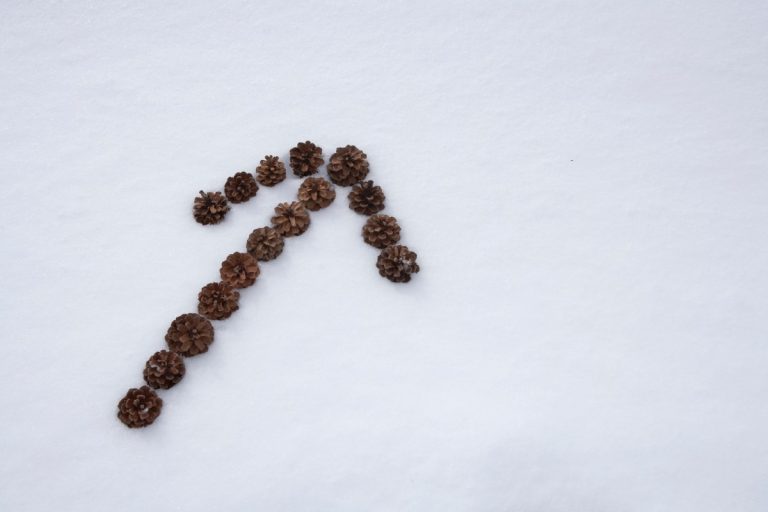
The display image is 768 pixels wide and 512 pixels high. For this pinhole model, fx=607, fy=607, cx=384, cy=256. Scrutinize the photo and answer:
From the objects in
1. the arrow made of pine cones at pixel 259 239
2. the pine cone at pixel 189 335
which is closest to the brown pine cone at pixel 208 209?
the arrow made of pine cones at pixel 259 239

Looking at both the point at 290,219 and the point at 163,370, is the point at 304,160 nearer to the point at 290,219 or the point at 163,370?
the point at 290,219

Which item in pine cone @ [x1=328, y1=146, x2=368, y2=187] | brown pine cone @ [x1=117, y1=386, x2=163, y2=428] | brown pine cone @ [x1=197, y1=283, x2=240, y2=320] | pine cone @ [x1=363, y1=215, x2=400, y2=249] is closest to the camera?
brown pine cone @ [x1=117, y1=386, x2=163, y2=428]

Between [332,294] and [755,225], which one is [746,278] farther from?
[332,294]

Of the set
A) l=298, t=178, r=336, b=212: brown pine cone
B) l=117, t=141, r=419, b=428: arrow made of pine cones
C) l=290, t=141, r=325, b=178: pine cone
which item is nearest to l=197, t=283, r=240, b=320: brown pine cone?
l=117, t=141, r=419, b=428: arrow made of pine cones

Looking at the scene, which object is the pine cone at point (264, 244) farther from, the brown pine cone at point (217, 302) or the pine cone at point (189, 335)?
the pine cone at point (189, 335)

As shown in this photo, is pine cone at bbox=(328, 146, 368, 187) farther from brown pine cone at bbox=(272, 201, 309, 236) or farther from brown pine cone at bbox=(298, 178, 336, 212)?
brown pine cone at bbox=(272, 201, 309, 236)

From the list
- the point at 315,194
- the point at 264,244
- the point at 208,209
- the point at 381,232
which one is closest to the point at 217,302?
the point at 264,244
